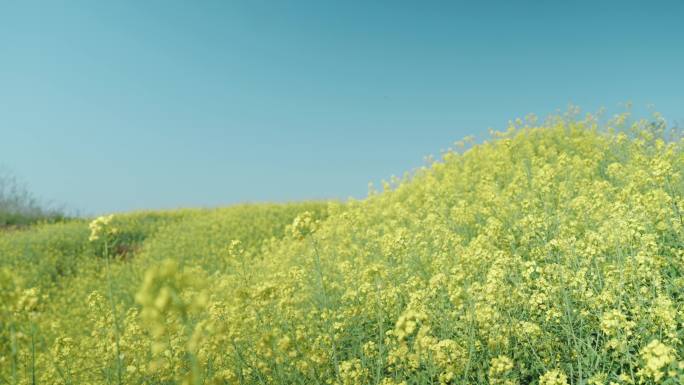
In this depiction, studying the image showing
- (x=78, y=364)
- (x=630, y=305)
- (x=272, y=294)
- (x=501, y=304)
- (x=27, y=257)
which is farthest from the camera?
(x=27, y=257)

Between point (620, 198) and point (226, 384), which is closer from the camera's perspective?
point (226, 384)

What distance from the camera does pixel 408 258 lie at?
613cm

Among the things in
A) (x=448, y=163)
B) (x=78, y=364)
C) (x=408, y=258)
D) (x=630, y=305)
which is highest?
(x=448, y=163)

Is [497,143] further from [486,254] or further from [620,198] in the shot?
[486,254]

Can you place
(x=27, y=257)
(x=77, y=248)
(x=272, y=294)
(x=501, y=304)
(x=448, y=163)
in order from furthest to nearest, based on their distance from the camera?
1. (x=77, y=248)
2. (x=27, y=257)
3. (x=448, y=163)
4. (x=501, y=304)
5. (x=272, y=294)

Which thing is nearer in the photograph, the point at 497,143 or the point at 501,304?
the point at 501,304

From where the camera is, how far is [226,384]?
4125 millimetres

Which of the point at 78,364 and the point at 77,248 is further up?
the point at 77,248

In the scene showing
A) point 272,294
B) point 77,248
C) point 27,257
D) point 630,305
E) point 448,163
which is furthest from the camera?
point 77,248

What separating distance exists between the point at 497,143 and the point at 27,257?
42.0 feet

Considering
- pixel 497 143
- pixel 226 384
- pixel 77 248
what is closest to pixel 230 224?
pixel 77 248

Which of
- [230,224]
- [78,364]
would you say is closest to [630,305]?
[78,364]

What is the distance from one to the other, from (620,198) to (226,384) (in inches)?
178

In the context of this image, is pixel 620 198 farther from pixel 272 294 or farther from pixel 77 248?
pixel 77 248
